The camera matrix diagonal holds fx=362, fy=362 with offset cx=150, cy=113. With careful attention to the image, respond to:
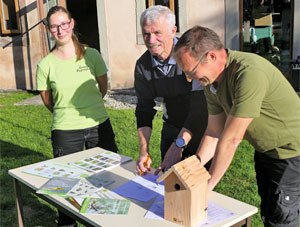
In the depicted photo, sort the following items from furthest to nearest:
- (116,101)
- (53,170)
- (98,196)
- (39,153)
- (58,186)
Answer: (116,101)
(39,153)
(53,170)
(58,186)
(98,196)

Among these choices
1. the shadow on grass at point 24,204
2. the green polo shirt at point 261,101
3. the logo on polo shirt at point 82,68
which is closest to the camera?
the green polo shirt at point 261,101

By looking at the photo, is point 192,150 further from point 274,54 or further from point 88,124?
point 274,54

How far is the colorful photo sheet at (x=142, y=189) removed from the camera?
2.07 m

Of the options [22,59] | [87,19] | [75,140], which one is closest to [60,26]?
[75,140]

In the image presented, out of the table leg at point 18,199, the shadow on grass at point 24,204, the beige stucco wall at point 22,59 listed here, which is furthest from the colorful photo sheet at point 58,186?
the beige stucco wall at point 22,59

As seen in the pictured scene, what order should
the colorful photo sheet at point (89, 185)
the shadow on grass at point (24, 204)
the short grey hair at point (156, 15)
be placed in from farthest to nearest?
the shadow on grass at point (24, 204), the short grey hair at point (156, 15), the colorful photo sheet at point (89, 185)

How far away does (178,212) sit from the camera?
69.5 inches

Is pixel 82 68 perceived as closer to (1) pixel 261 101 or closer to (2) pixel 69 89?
(2) pixel 69 89

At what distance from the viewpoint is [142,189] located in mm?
2158

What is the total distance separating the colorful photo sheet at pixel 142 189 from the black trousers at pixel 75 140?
33.4 inches

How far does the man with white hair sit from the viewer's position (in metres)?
2.35

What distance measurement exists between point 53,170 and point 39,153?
2.75 m

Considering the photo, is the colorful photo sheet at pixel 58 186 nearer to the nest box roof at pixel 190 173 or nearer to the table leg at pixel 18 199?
the table leg at pixel 18 199

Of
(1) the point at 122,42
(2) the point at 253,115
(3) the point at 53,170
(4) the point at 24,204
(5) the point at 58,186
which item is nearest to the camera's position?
(2) the point at 253,115
